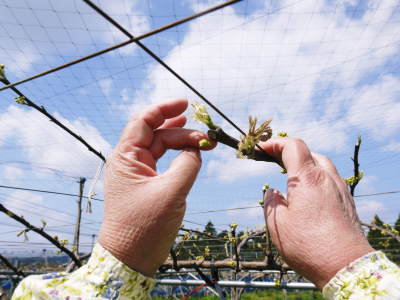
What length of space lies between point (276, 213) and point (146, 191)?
0.29 m

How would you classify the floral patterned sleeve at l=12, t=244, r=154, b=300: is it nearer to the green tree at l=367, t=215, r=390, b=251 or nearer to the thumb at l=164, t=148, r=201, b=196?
the thumb at l=164, t=148, r=201, b=196

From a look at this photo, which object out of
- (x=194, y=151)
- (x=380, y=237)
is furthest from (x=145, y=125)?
(x=380, y=237)

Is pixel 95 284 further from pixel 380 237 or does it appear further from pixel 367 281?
pixel 380 237

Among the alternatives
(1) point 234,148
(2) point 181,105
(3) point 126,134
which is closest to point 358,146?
(1) point 234,148

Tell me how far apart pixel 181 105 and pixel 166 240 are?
353 mm

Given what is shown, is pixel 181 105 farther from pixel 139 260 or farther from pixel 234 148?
pixel 139 260

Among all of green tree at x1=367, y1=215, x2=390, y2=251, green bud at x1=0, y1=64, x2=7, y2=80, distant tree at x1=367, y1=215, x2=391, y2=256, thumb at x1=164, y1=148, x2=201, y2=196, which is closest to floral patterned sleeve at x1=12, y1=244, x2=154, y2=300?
thumb at x1=164, y1=148, x2=201, y2=196

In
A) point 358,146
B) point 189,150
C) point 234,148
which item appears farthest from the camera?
point 358,146

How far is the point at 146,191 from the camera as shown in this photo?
25.6 inches

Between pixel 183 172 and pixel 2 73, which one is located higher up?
pixel 2 73

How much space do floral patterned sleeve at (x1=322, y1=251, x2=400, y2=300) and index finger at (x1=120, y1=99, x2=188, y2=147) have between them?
495 millimetres

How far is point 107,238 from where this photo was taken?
642 mm

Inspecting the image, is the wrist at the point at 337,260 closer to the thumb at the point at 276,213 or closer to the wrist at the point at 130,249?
the thumb at the point at 276,213

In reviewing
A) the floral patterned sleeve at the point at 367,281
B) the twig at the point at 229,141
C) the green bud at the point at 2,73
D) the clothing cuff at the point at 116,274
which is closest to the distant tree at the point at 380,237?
the twig at the point at 229,141
